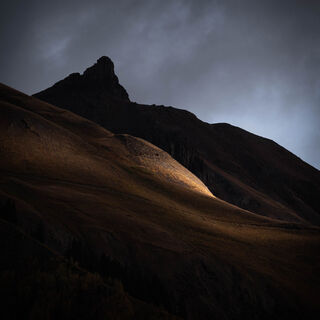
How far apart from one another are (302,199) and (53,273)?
338 ft

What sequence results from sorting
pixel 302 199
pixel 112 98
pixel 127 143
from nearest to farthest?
pixel 127 143 → pixel 302 199 → pixel 112 98

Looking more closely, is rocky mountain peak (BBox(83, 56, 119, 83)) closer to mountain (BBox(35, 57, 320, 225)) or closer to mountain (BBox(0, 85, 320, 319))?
mountain (BBox(35, 57, 320, 225))

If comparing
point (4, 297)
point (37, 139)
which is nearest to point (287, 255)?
point (4, 297)

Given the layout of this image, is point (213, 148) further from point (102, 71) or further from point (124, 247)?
point (124, 247)

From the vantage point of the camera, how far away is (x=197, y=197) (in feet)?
137

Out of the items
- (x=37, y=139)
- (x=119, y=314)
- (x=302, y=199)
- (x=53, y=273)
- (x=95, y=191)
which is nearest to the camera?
(x=119, y=314)

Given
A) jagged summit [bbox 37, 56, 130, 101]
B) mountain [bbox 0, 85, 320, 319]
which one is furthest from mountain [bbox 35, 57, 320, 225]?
mountain [bbox 0, 85, 320, 319]

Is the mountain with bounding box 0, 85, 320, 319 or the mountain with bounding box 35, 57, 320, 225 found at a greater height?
the mountain with bounding box 35, 57, 320, 225

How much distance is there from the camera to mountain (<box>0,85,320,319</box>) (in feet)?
27.4

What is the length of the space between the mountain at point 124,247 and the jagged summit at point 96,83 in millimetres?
74106

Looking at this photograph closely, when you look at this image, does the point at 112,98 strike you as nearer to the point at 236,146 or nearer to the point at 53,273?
the point at 236,146

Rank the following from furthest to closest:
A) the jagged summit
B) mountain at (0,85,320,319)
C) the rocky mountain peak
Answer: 1. the rocky mountain peak
2. the jagged summit
3. mountain at (0,85,320,319)

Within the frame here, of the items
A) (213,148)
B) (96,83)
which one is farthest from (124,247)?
(96,83)

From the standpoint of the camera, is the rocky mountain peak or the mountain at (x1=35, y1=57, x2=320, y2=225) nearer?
the mountain at (x1=35, y1=57, x2=320, y2=225)
